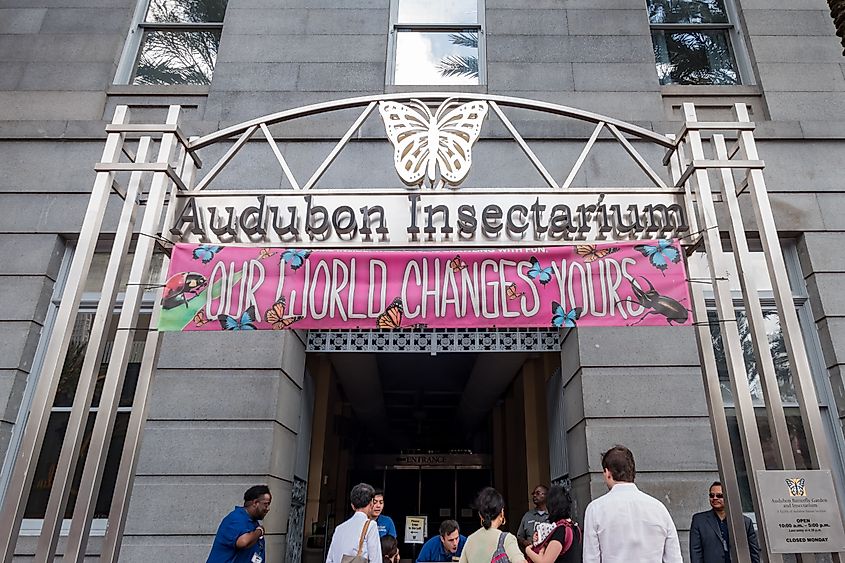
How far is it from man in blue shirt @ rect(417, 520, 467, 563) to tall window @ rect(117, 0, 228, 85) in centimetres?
695

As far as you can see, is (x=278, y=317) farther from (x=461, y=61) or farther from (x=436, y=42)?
(x=436, y=42)

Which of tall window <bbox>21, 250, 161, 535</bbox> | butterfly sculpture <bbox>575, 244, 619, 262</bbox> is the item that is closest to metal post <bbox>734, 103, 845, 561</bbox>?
butterfly sculpture <bbox>575, 244, 619, 262</bbox>

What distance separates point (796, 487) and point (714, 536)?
179 cm

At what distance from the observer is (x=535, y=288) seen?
4648 millimetres

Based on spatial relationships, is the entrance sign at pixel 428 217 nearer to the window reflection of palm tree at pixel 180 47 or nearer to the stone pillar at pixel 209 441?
the stone pillar at pixel 209 441

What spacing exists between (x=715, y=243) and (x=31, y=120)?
328 inches

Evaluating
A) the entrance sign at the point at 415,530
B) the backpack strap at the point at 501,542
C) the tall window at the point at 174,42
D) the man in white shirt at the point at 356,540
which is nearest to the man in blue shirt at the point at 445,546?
the man in white shirt at the point at 356,540

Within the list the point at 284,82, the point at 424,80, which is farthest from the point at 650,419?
the point at 284,82

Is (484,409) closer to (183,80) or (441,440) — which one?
(441,440)

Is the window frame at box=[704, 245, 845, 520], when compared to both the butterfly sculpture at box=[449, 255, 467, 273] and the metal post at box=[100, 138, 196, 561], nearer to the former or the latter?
the butterfly sculpture at box=[449, 255, 467, 273]

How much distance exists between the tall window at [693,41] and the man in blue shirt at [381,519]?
698 centimetres

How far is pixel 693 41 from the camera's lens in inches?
350

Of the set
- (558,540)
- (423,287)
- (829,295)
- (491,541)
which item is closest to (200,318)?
(423,287)

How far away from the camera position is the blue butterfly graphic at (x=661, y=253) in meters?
4.61
